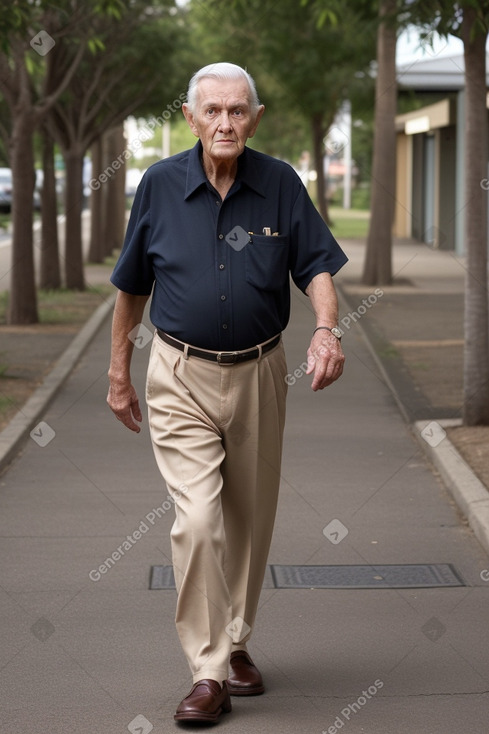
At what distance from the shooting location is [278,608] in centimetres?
579

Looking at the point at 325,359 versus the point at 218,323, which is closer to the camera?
the point at 325,359

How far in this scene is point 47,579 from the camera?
6223mm

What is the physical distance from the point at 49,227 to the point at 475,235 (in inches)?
491

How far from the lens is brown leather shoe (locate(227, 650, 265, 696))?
15.4ft

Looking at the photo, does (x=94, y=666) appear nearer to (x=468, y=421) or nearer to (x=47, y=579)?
(x=47, y=579)

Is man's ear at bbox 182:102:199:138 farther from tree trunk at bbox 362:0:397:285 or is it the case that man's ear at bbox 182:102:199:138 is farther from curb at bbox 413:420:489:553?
tree trunk at bbox 362:0:397:285

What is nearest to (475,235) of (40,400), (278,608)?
(40,400)

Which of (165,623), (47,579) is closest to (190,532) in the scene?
(165,623)

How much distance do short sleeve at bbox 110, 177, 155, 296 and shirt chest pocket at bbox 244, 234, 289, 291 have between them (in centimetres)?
36

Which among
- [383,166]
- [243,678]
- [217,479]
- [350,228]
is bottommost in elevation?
[350,228]

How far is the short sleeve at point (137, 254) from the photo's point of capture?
4.58 m

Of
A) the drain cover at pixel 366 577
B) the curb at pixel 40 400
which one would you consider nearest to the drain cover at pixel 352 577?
the drain cover at pixel 366 577

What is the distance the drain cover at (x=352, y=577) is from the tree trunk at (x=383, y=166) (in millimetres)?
15798

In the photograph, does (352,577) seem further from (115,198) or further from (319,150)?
(319,150)
